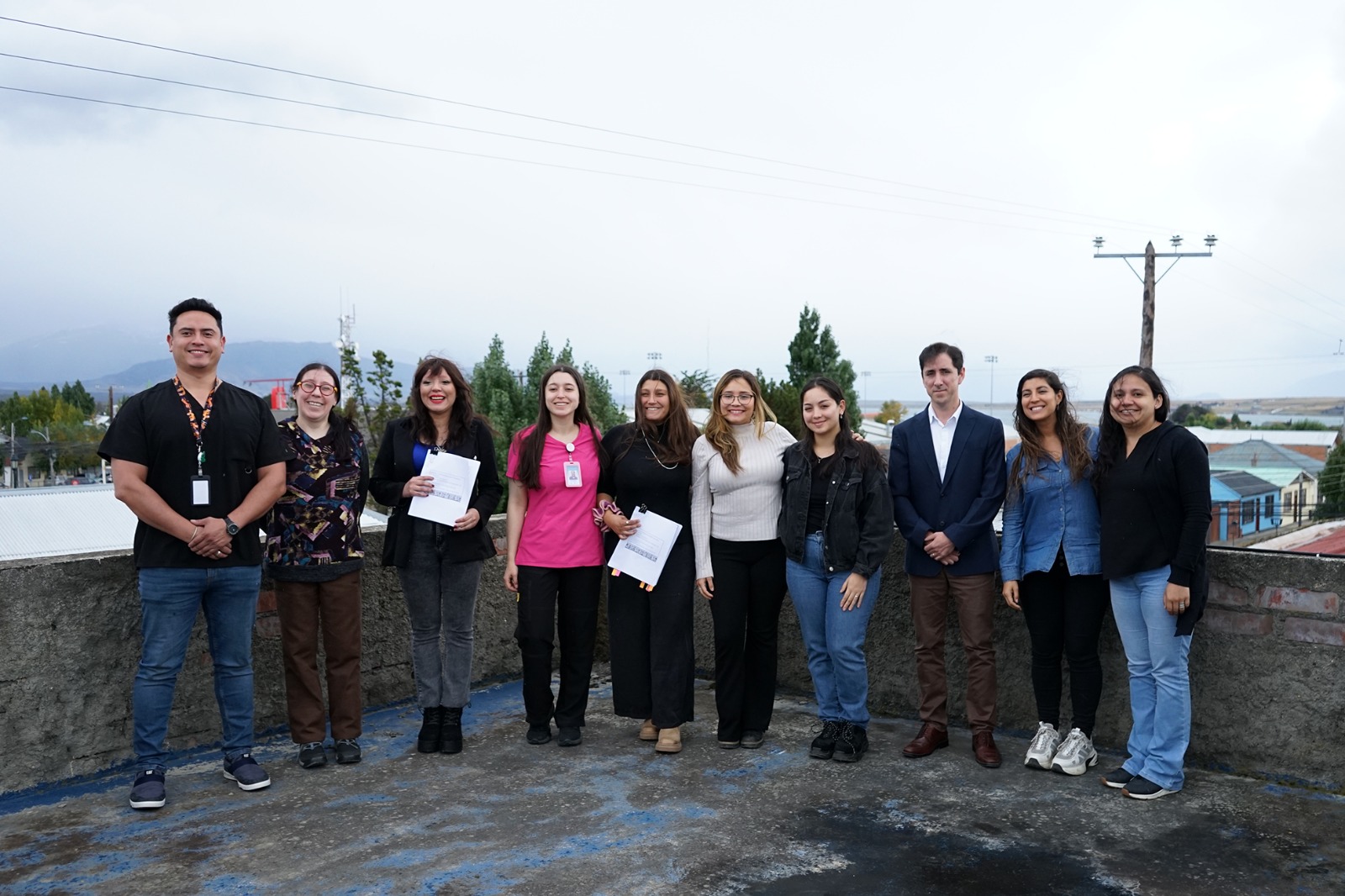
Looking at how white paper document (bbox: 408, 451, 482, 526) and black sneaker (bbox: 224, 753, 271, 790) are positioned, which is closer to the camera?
black sneaker (bbox: 224, 753, 271, 790)

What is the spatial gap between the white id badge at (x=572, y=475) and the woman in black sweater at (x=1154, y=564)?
7.50 feet

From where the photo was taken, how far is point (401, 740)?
189 inches

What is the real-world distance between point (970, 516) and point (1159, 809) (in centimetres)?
133

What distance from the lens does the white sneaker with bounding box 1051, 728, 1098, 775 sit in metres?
4.23

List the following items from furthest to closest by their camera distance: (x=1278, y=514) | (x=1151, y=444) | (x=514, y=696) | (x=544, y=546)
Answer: (x=1278, y=514)
(x=514, y=696)
(x=544, y=546)
(x=1151, y=444)

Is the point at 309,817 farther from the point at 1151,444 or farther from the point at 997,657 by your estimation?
the point at 1151,444

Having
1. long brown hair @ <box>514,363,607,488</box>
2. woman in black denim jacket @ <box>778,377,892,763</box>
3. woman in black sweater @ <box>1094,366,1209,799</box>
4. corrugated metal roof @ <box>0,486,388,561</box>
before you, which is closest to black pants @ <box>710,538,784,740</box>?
woman in black denim jacket @ <box>778,377,892,763</box>

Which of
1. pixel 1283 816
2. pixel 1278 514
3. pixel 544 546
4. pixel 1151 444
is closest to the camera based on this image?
pixel 1283 816

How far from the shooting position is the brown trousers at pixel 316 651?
4402 millimetres

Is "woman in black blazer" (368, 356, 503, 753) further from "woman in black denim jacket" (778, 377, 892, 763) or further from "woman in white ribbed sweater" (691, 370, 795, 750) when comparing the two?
"woman in black denim jacket" (778, 377, 892, 763)

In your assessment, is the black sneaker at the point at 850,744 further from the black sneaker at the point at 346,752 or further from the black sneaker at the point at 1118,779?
the black sneaker at the point at 346,752

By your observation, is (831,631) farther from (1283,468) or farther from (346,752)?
(1283,468)

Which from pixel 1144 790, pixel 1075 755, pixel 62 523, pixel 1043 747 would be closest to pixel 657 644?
pixel 1043 747

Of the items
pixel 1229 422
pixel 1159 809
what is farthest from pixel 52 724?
pixel 1229 422
